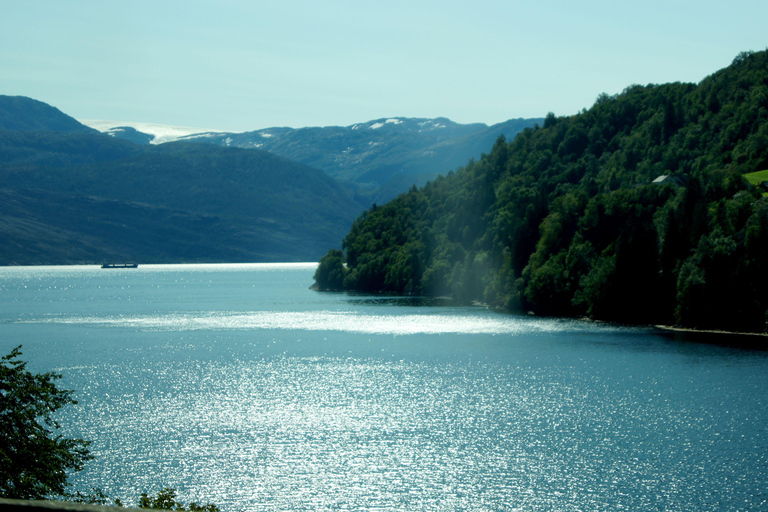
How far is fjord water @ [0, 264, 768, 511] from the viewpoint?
47156 mm

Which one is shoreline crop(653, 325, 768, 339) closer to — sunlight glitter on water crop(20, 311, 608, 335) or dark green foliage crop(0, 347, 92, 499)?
sunlight glitter on water crop(20, 311, 608, 335)

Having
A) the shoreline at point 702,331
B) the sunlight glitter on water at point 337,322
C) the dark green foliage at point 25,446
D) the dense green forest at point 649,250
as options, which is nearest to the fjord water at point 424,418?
the shoreline at point 702,331

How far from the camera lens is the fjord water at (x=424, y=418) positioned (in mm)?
47156

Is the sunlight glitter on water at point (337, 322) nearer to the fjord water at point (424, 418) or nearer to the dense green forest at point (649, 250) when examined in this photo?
the fjord water at point (424, 418)

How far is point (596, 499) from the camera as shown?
45094 millimetres

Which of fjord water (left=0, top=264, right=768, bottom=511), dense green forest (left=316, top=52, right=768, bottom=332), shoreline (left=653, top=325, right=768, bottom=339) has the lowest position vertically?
fjord water (left=0, top=264, right=768, bottom=511)

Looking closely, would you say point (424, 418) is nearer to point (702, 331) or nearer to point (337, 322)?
point (702, 331)

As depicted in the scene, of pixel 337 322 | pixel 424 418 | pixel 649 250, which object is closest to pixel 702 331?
pixel 649 250

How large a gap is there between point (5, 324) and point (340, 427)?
366 ft

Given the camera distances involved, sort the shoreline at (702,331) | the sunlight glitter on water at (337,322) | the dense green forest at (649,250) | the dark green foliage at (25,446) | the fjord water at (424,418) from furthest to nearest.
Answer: the sunlight glitter on water at (337,322) < the dense green forest at (649,250) < the shoreline at (702,331) < the fjord water at (424,418) < the dark green foliage at (25,446)

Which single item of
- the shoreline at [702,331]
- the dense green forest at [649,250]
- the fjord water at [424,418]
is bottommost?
the fjord water at [424,418]

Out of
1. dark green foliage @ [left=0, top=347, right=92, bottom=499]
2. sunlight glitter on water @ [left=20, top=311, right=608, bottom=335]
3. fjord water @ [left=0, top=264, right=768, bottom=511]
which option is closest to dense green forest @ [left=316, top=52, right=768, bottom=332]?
sunlight glitter on water @ [left=20, top=311, right=608, bottom=335]

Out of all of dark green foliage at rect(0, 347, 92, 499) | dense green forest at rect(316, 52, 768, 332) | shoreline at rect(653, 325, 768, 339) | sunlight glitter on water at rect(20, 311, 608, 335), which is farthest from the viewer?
sunlight glitter on water at rect(20, 311, 608, 335)

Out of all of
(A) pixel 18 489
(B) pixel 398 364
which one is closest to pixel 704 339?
(B) pixel 398 364
